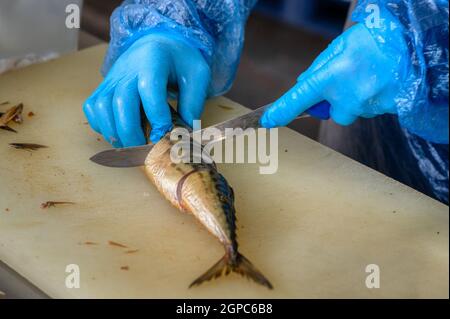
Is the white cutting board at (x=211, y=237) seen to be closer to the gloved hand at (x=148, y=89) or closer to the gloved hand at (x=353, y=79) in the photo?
the gloved hand at (x=148, y=89)

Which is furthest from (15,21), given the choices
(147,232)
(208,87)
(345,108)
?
(345,108)

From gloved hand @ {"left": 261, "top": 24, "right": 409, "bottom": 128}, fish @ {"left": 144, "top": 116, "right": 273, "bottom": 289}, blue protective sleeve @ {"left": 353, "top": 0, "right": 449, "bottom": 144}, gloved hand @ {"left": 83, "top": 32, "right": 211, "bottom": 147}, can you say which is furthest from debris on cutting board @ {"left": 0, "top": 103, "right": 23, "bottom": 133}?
blue protective sleeve @ {"left": 353, "top": 0, "right": 449, "bottom": 144}

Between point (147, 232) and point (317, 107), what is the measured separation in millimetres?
599

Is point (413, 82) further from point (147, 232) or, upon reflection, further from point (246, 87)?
point (246, 87)

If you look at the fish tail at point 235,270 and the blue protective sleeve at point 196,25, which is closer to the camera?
the fish tail at point 235,270

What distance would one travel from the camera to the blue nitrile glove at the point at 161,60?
1.96 metres

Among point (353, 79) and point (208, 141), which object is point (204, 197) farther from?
point (353, 79)

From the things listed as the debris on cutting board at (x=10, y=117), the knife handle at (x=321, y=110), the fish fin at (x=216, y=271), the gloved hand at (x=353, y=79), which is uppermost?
the gloved hand at (x=353, y=79)

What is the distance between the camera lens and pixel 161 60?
2000mm

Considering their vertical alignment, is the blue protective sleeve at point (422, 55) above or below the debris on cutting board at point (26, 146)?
above

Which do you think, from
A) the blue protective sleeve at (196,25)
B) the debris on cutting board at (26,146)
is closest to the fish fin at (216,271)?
the debris on cutting board at (26,146)

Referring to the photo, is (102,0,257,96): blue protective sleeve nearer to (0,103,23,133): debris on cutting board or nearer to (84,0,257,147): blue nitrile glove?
(84,0,257,147): blue nitrile glove

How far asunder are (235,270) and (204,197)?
20 centimetres
